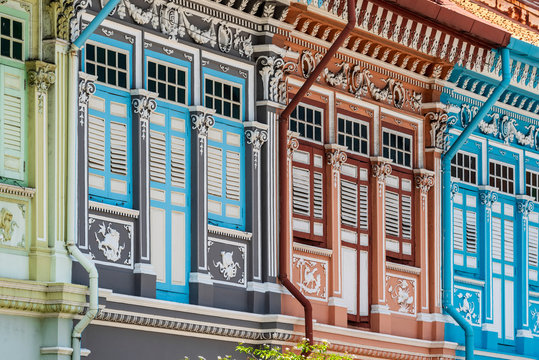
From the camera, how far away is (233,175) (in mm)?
25219

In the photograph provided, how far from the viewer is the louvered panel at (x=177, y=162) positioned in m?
24.2

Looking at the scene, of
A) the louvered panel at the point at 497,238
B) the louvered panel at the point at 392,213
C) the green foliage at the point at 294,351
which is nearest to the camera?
the green foliage at the point at 294,351

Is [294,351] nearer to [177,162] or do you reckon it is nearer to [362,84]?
[177,162]

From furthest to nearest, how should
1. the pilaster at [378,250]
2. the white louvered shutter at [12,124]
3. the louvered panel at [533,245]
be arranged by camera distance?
the louvered panel at [533,245] < the pilaster at [378,250] < the white louvered shutter at [12,124]

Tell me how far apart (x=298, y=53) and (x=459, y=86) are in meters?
4.37

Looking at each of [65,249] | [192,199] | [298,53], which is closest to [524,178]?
[298,53]

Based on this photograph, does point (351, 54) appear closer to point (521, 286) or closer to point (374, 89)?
point (374, 89)

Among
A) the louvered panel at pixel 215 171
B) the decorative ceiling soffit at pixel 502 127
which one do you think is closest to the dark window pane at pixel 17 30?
the louvered panel at pixel 215 171

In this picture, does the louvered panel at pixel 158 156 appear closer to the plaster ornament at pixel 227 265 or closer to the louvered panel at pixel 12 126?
the plaster ornament at pixel 227 265

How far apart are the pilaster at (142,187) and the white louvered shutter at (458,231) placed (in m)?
7.58

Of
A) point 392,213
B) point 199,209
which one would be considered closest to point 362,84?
point 392,213

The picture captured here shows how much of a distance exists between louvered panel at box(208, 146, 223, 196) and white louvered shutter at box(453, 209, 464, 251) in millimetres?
6019

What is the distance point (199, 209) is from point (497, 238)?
26.1ft

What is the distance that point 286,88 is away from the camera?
86.0 ft
